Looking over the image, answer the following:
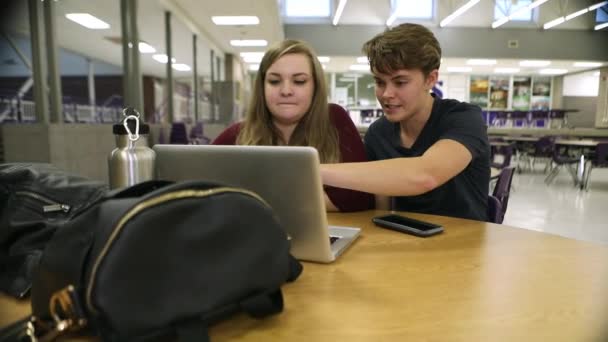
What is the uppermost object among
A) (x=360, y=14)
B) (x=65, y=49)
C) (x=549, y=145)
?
(x=360, y=14)

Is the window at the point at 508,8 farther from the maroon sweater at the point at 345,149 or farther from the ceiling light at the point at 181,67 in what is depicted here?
the maroon sweater at the point at 345,149

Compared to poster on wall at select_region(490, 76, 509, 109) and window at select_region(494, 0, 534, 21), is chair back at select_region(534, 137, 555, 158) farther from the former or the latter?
poster on wall at select_region(490, 76, 509, 109)

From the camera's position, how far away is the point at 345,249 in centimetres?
94

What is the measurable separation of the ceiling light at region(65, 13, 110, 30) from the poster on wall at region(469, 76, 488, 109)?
1409 cm

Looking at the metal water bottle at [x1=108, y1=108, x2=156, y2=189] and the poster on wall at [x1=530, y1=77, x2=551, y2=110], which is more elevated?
the poster on wall at [x1=530, y1=77, x2=551, y2=110]

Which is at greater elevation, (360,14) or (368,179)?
(360,14)

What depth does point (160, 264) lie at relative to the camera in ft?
1.62

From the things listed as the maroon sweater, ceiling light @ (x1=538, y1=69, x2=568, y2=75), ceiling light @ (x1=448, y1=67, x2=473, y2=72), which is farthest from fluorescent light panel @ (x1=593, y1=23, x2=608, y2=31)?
the maroon sweater

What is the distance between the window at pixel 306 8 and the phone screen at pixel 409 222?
12347mm

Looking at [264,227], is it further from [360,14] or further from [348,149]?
[360,14]

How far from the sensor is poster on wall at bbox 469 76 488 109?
17203mm

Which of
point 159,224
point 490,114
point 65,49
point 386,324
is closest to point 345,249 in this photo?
point 386,324

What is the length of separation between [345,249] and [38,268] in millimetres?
592

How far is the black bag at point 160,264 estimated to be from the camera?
476 mm
